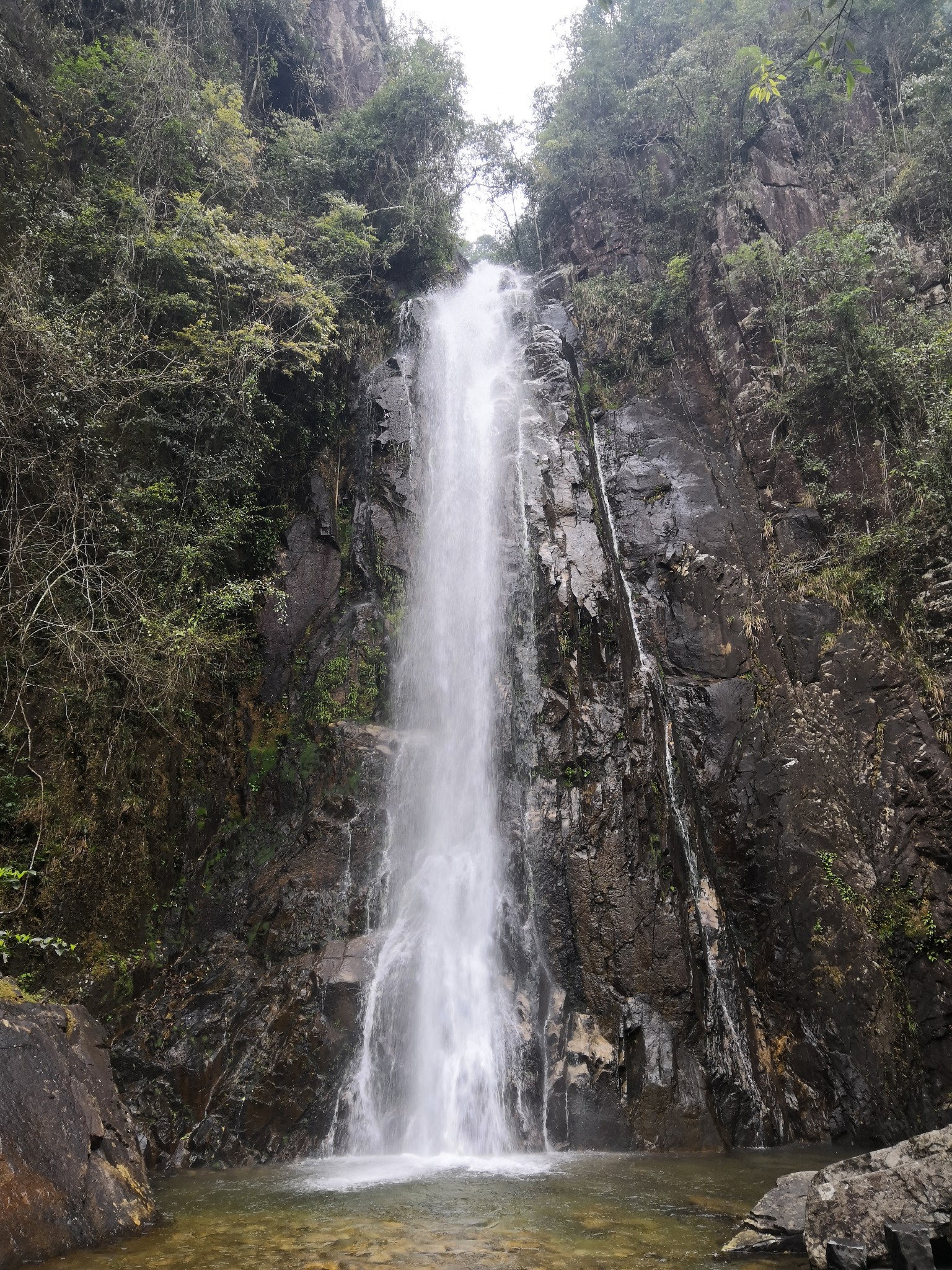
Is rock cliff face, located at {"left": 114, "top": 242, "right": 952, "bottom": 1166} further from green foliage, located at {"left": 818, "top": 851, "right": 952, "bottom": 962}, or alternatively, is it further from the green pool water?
the green pool water

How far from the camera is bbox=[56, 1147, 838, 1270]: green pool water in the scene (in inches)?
152

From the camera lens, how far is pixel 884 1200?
3.55 meters

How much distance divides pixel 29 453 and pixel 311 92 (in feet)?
45.8

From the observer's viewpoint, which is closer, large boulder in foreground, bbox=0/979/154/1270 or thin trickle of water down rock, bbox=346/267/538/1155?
large boulder in foreground, bbox=0/979/154/1270

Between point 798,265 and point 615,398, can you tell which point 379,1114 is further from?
point 798,265

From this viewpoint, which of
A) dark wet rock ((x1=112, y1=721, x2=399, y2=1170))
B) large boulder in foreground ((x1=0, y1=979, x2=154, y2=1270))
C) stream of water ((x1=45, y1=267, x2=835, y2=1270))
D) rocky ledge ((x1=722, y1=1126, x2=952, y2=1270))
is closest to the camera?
rocky ledge ((x1=722, y1=1126, x2=952, y2=1270))

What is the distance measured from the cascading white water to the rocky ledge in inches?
141

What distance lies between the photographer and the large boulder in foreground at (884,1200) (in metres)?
3.43

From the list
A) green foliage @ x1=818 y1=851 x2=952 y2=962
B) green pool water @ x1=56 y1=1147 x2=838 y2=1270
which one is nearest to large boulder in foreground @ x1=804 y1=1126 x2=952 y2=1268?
green pool water @ x1=56 y1=1147 x2=838 y2=1270

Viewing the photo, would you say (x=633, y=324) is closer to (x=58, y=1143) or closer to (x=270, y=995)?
(x=270, y=995)

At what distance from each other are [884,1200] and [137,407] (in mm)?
10891

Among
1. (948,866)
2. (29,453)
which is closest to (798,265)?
(948,866)

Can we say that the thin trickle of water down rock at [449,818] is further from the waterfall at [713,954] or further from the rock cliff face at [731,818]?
the waterfall at [713,954]

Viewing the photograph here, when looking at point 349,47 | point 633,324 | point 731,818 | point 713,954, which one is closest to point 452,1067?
point 713,954
